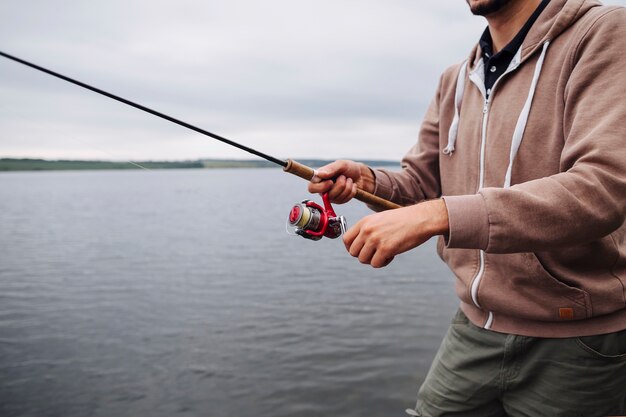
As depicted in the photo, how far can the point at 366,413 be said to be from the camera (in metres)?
7.27

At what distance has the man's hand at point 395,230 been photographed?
5.55ft

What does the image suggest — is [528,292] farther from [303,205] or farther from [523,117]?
[303,205]

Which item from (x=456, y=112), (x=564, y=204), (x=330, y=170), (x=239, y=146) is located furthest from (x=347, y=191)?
(x=564, y=204)

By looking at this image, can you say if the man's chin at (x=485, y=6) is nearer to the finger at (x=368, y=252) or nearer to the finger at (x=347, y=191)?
the finger at (x=347, y=191)

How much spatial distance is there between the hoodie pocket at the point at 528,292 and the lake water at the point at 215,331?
5360 millimetres

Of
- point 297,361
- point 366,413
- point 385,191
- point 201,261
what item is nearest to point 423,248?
point 201,261

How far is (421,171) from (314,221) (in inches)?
38.7

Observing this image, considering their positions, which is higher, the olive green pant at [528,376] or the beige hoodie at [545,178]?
the beige hoodie at [545,178]

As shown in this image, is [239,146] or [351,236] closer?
[351,236]

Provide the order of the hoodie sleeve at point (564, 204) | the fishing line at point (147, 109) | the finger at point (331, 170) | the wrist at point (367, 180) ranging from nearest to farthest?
the hoodie sleeve at point (564, 204), the fishing line at point (147, 109), the finger at point (331, 170), the wrist at point (367, 180)

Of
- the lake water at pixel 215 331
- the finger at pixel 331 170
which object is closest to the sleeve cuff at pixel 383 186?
the finger at pixel 331 170

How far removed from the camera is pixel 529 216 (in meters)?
1.67

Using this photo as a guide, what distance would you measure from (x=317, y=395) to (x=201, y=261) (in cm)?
1084

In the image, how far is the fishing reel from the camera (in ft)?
8.28
